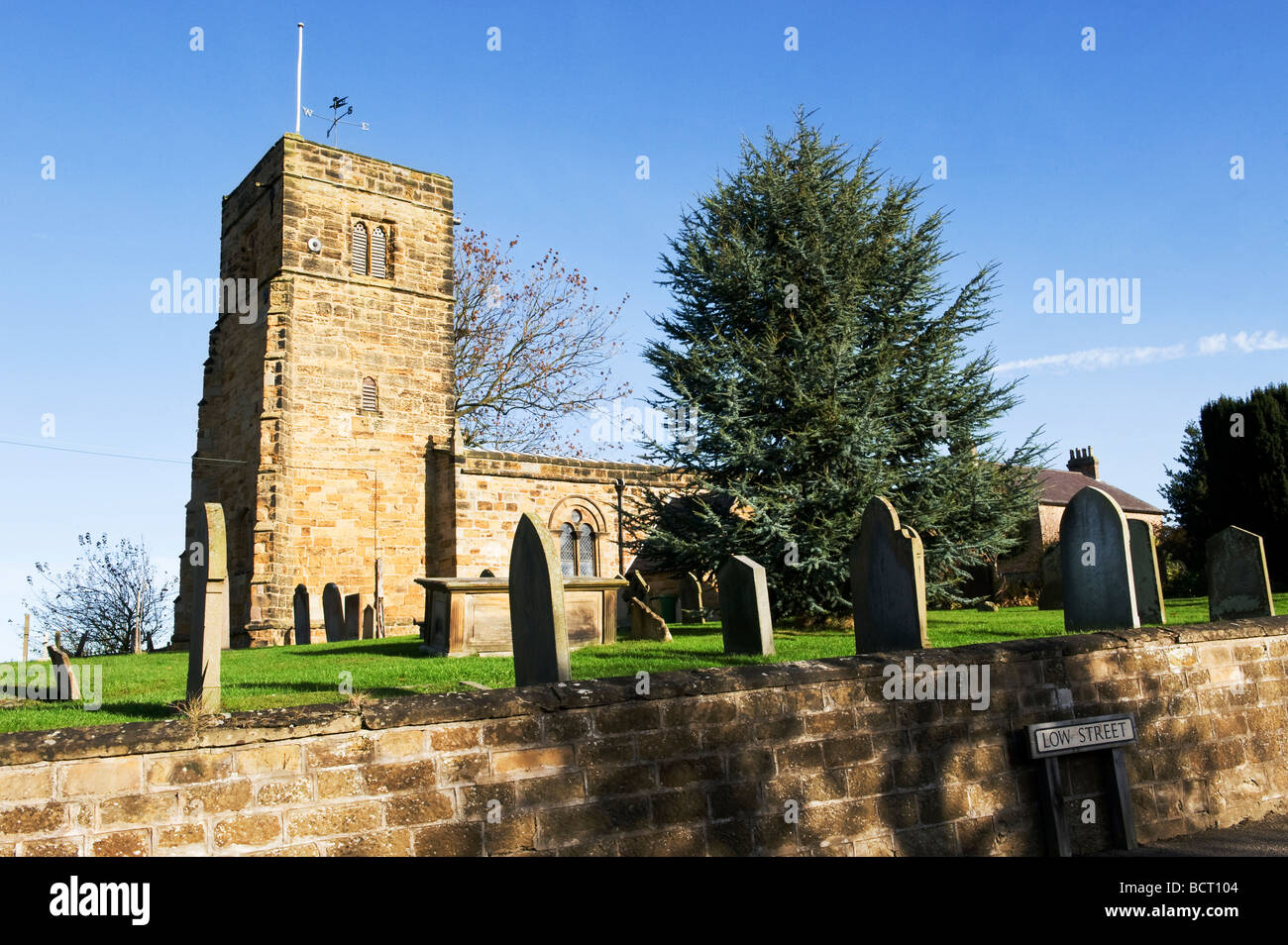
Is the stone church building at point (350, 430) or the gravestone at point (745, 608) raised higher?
the stone church building at point (350, 430)

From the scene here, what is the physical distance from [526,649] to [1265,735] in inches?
225

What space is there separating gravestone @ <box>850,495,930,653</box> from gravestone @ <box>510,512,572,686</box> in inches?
117

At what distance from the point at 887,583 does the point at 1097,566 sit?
212 centimetres

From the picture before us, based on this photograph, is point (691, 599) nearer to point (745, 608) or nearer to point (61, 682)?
point (745, 608)

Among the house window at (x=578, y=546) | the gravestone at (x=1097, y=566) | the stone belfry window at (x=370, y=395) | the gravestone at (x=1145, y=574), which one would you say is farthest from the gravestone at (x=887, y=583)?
the stone belfry window at (x=370, y=395)

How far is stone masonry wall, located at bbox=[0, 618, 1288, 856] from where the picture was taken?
3771mm

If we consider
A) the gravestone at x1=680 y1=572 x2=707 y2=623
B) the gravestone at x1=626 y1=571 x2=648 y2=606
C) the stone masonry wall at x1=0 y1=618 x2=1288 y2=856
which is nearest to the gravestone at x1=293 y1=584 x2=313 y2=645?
the gravestone at x1=680 y1=572 x2=707 y2=623

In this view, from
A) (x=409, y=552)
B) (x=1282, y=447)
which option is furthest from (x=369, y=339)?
(x=1282, y=447)

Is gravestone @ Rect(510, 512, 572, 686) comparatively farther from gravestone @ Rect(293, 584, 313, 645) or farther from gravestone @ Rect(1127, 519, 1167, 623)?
gravestone @ Rect(293, 584, 313, 645)

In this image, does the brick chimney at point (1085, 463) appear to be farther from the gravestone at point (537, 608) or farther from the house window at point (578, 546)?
the gravestone at point (537, 608)

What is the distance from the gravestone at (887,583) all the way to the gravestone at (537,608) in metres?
2.98

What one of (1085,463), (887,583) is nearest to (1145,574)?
(887,583)

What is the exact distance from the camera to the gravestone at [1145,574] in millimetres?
8938

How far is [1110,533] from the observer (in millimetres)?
8203
